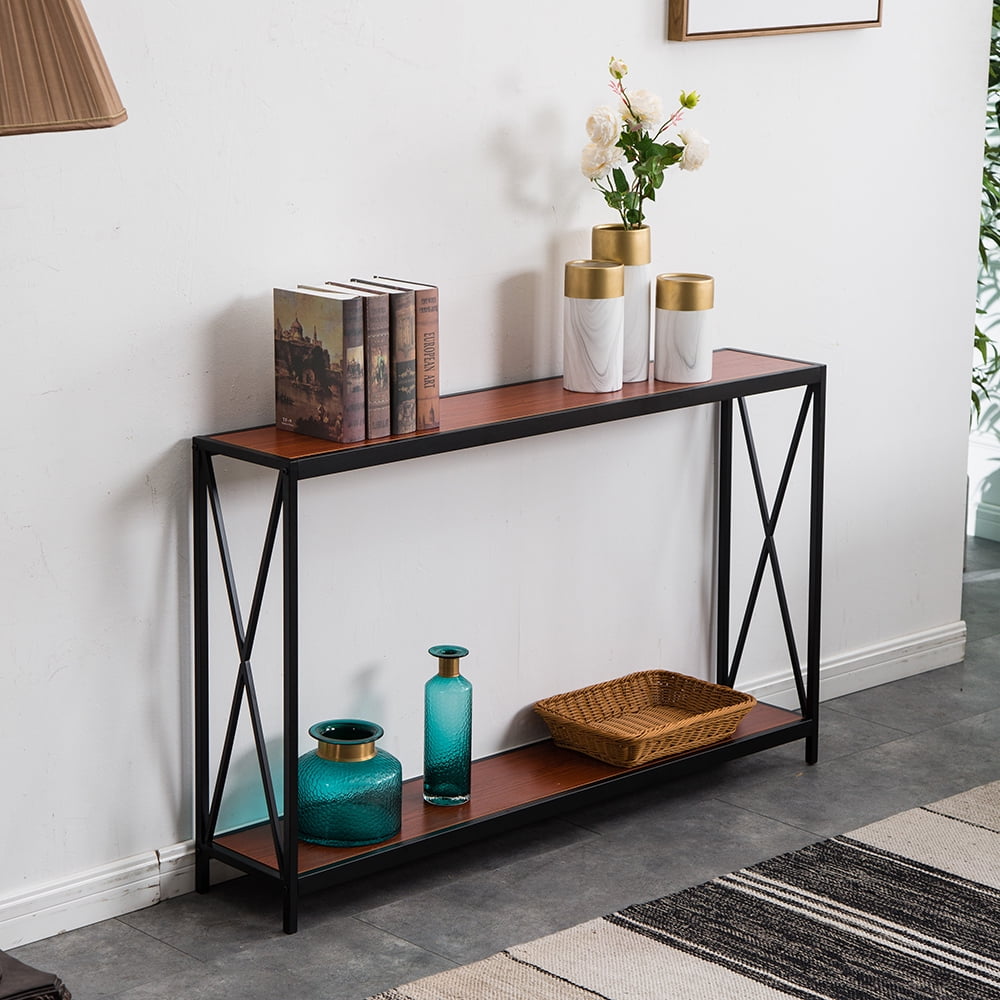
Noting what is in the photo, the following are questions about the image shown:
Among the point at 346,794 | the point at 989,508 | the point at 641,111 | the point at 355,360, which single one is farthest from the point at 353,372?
the point at 989,508

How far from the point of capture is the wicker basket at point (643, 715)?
2.95 metres

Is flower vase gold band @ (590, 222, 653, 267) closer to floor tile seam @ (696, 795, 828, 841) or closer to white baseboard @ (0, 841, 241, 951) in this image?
floor tile seam @ (696, 795, 828, 841)

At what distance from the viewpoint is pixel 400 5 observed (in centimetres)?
263

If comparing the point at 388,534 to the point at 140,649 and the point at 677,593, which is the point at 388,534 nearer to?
the point at 140,649

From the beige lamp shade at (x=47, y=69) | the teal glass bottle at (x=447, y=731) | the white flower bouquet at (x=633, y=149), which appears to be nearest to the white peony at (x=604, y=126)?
the white flower bouquet at (x=633, y=149)

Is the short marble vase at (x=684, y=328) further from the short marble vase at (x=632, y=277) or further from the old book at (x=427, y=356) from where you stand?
the old book at (x=427, y=356)

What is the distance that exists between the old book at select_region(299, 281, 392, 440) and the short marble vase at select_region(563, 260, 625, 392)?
475 mm

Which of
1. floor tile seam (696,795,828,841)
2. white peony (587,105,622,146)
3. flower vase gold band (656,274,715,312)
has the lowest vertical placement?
floor tile seam (696,795,828,841)

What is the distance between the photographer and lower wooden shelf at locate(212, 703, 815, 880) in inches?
102

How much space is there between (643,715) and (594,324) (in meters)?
0.85

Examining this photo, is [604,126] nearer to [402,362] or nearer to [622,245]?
[622,245]

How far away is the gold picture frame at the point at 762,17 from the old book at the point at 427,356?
2.88 feet

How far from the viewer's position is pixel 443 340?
2.84 meters

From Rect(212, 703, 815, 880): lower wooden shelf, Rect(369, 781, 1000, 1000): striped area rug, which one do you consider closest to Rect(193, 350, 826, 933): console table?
Rect(212, 703, 815, 880): lower wooden shelf
